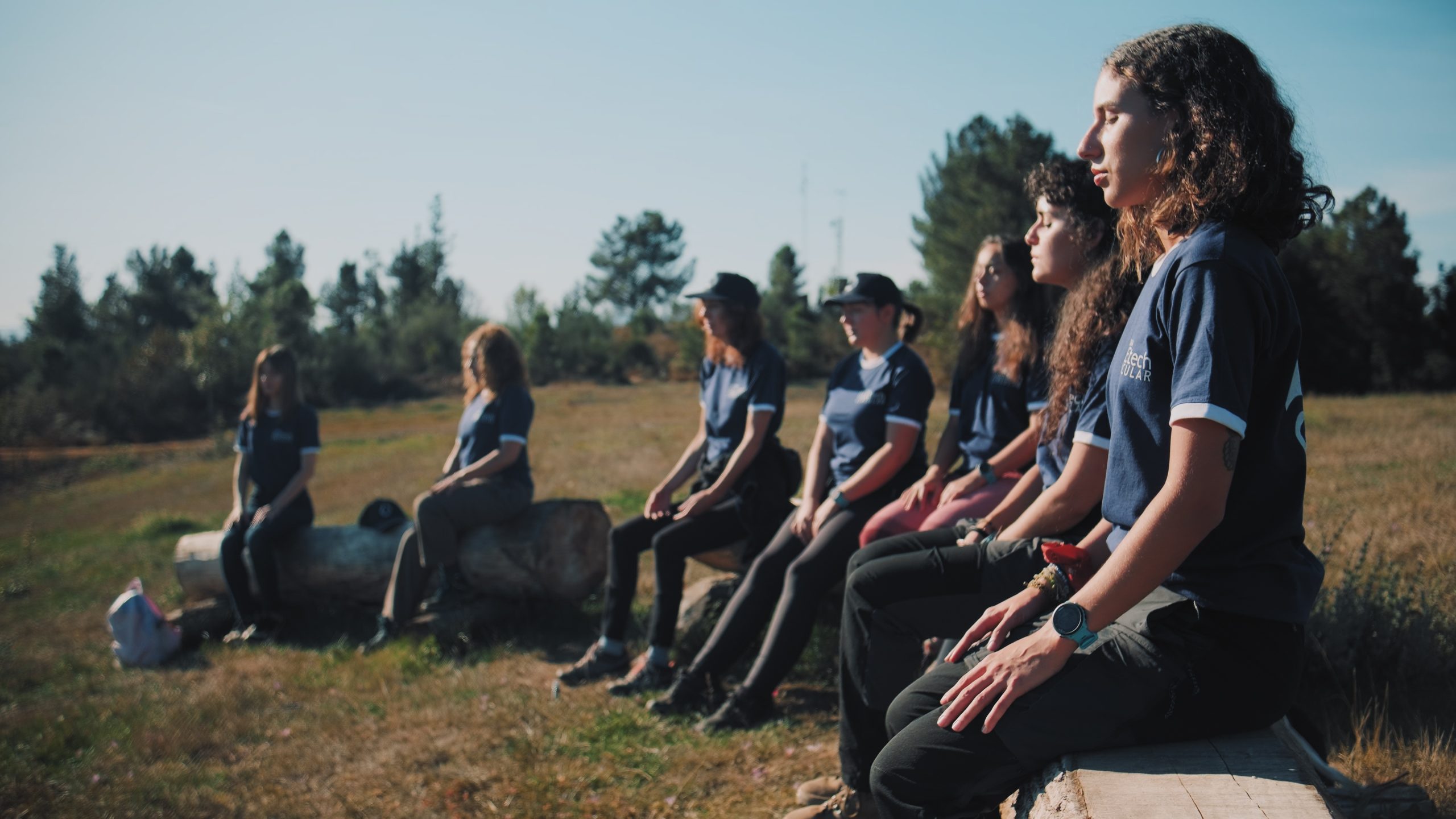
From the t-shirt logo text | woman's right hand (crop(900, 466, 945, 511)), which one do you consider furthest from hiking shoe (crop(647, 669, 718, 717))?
the t-shirt logo text

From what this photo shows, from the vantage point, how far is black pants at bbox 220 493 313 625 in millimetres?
6289

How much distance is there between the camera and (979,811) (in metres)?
2.08

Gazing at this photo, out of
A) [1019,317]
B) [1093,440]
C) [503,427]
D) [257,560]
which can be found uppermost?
[1019,317]

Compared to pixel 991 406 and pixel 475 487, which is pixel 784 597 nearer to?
pixel 991 406

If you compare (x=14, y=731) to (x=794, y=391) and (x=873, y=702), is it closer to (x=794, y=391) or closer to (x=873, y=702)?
(x=873, y=702)

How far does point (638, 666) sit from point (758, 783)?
131 cm

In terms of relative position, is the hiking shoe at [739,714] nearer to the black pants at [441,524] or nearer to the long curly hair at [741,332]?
the long curly hair at [741,332]

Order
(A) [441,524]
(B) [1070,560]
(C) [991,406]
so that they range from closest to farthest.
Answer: (B) [1070,560] < (C) [991,406] < (A) [441,524]

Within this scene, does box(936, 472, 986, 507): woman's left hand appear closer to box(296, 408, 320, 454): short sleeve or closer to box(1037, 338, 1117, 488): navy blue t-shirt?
box(1037, 338, 1117, 488): navy blue t-shirt

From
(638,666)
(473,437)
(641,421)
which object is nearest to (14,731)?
(473,437)

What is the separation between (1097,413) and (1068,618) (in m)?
0.90

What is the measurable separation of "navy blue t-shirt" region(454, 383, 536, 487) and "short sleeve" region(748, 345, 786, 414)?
1582 mm

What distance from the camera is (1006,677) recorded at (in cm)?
191

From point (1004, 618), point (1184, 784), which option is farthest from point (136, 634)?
point (1184, 784)
